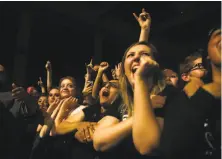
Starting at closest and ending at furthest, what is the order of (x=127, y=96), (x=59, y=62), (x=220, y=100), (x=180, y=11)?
(x=220, y=100) → (x=127, y=96) → (x=180, y=11) → (x=59, y=62)

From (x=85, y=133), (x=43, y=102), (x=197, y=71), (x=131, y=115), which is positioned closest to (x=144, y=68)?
(x=131, y=115)

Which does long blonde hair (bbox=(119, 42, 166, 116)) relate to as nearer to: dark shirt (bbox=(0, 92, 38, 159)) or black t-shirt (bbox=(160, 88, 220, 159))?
black t-shirt (bbox=(160, 88, 220, 159))

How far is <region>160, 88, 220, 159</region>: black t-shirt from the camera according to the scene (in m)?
1.72

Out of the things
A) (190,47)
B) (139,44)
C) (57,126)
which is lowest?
(57,126)

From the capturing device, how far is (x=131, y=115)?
2.16 m

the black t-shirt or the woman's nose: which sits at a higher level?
the woman's nose

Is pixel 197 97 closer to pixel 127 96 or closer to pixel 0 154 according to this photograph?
pixel 127 96

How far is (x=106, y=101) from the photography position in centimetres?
269

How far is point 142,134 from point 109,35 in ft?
Answer: 11.5

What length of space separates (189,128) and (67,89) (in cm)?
203

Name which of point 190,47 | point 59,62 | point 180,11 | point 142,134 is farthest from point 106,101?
point 59,62

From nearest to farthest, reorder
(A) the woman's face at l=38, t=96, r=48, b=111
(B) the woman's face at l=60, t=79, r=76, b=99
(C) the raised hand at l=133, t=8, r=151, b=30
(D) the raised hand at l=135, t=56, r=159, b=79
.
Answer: (D) the raised hand at l=135, t=56, r=159, b=79
(C) the raised hand at l=133, t=8, r=151, b=30
(B) the woman's face at l=60, t=79, r=76, b=99
(A) the woman's face at l=38, t=96, r=48, b=111

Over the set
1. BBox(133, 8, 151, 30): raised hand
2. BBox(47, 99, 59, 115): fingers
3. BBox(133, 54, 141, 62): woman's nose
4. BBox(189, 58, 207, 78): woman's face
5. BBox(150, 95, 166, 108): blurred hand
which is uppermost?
BBox(133, 8, 151, 30): raised hand

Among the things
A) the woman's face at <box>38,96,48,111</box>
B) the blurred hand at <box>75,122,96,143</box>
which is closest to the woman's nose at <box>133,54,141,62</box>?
the blurred hand at <box>75,122,96,143</box>
